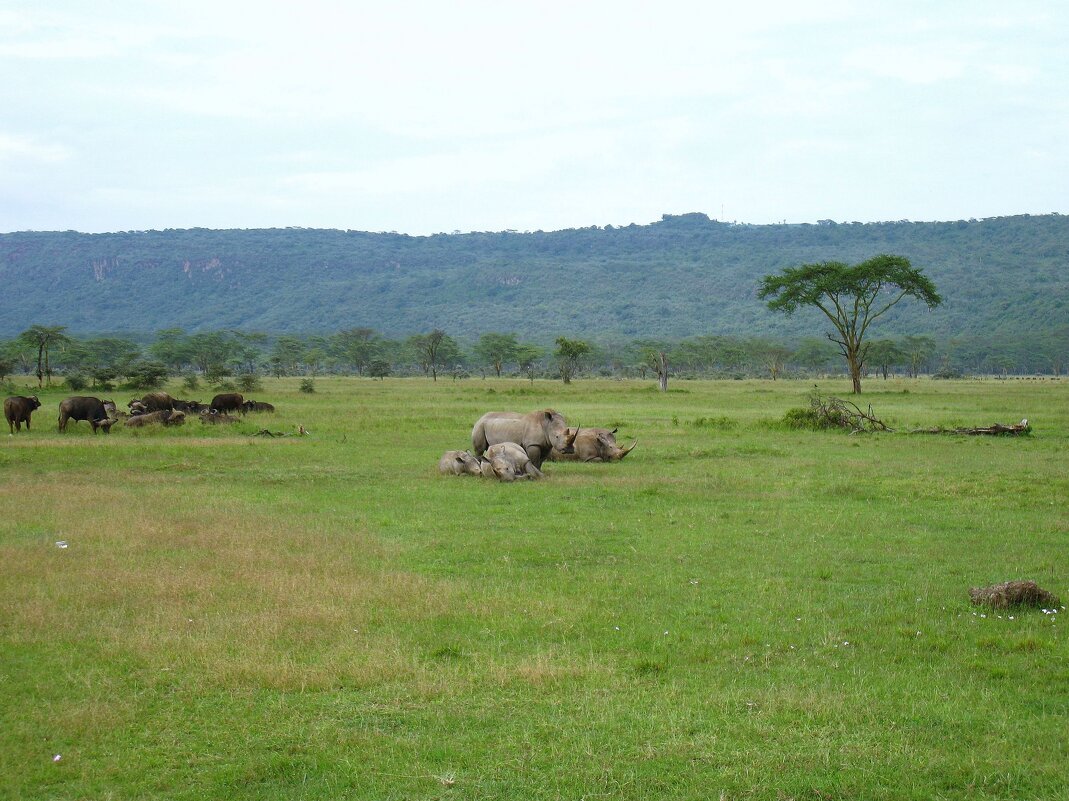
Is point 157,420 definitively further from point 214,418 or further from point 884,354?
point 884,354

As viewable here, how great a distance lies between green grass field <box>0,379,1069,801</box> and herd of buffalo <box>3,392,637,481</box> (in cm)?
149

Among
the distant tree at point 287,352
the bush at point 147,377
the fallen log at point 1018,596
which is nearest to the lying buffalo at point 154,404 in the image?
the bush at point 147,377

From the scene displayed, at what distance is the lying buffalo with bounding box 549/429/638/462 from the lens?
22016mm

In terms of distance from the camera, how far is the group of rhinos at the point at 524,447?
62.1 ft

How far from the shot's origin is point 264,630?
27.4 ft

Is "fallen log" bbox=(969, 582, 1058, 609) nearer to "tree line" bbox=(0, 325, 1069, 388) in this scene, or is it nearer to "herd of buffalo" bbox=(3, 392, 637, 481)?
"herd of buffalo" bbox=(3, 392, 637, 481)

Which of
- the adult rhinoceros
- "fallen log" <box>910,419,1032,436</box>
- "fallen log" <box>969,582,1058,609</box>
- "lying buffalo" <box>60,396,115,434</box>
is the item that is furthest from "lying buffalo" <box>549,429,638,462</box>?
"lying buffalo" <box>60,396,115,434</box>

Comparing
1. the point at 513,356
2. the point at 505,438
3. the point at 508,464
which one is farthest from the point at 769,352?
the point at 508,464

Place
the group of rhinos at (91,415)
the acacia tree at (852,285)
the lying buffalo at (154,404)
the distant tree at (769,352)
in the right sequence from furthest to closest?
the distant tree at (769,352) < the acacia tree at (852,285) < the lying buffalo at (154,404) < the group of rhinos at (91,415)

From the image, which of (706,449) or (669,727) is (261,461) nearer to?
(706,449)

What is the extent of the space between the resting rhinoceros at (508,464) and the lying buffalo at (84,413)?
14.5 m

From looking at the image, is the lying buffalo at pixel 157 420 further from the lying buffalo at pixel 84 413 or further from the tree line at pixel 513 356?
the tree line at pixel 513 356

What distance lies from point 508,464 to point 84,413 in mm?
16106

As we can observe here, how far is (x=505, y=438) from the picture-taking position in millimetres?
21078
